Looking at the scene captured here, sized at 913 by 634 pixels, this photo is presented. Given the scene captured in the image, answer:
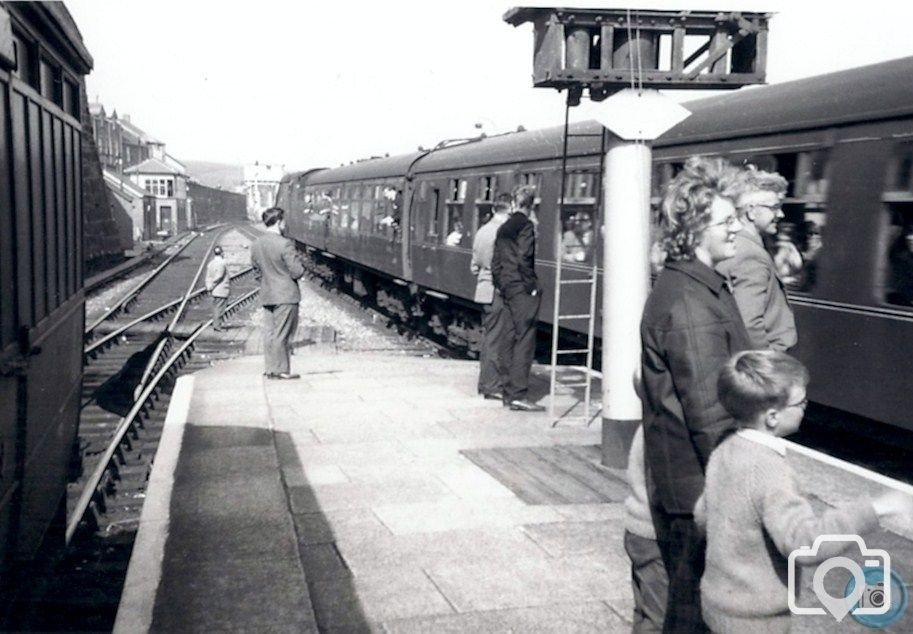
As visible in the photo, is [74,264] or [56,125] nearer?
[56,125]

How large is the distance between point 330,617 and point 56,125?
3049 mm

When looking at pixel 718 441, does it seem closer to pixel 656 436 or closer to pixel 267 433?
pixel 656 436

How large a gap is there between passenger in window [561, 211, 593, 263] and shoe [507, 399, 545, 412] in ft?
8.34

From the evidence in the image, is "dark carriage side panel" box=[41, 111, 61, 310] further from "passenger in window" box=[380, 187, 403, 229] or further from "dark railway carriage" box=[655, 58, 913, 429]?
"passenger in window" box=[380, 187, 403, 229]

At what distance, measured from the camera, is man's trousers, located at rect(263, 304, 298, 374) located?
9.54m

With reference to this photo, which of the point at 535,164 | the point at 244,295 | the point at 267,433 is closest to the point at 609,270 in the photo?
the point at 267,433

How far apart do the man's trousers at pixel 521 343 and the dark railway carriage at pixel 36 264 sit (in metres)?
3.17

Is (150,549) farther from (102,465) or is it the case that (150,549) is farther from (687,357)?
(102,465)

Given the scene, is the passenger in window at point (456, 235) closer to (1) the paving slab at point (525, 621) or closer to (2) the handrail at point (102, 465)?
(2) the handrail at point (102, 465)

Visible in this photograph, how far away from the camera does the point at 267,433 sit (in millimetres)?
7074

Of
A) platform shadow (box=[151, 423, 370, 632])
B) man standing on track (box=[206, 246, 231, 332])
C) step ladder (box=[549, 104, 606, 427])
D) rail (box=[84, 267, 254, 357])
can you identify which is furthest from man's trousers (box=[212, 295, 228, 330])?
platform shadow (box=[151, 423, 370, 632])

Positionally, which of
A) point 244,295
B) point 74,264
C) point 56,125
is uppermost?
point 56,125

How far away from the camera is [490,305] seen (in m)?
Answer: 8.79

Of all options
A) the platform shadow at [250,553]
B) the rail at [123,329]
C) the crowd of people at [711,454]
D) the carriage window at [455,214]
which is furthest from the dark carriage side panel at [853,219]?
the rail at [123,329]
